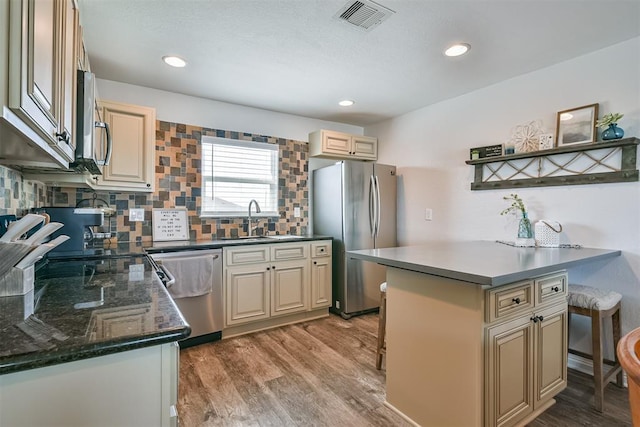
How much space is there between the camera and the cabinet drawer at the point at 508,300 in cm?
144

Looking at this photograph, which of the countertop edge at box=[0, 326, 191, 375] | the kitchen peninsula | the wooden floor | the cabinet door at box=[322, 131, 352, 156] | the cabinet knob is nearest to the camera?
the countertop edge at box=[0, 326, 191, 375]

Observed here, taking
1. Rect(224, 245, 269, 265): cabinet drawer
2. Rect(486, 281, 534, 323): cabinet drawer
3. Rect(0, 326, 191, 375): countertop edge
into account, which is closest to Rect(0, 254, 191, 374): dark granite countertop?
Rect(0, 326, 191, 375): countertop edge

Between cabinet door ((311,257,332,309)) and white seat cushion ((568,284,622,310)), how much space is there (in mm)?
2093

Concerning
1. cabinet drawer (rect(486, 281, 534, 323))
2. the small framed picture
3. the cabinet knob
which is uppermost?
the small framed picture

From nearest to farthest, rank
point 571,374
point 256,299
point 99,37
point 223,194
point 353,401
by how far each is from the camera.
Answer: point 353,401 → point 99,37 → point 571,374 → point 256,299 → point 223,194

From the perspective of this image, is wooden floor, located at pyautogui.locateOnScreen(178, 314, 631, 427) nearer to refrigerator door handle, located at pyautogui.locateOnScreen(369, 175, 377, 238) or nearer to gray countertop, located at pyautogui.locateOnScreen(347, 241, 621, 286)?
gray countertop, located at pyautogui.locateOnScreen(347, 241, 621, 286)

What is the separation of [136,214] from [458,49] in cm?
304

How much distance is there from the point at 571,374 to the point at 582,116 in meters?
1.90

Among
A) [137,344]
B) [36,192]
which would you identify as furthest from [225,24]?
[137,344]

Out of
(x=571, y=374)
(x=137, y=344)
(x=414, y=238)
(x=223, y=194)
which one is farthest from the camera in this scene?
(x=414, y=238)

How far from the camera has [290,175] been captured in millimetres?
3852

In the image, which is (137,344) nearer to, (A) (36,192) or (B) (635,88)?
(A) (36,192)

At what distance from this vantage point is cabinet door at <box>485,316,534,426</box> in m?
1.45

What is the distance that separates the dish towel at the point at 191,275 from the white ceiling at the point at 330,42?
1587mm
